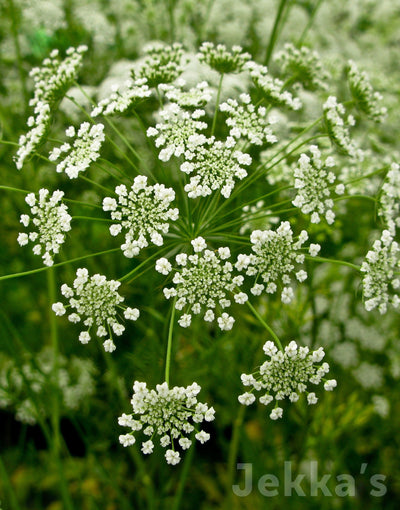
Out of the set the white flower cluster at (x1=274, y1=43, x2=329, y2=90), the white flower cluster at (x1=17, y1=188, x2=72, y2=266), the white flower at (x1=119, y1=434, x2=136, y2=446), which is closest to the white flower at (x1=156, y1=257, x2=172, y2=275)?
the white flower cluster at (x1=17, y1=188, x2=72, y2=266)

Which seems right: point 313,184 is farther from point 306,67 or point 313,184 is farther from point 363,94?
point 306,67

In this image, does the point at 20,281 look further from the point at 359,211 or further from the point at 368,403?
the point at 368,403

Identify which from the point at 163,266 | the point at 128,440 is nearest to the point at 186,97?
the point at 163,266

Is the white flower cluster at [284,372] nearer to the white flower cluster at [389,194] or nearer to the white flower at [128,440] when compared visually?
the white flower at [128,440]

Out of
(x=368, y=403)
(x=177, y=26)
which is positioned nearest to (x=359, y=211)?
(x=368, y=403)

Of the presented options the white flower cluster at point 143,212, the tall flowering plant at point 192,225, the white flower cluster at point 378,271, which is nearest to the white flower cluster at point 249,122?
the tall flowering plant at point 192,225

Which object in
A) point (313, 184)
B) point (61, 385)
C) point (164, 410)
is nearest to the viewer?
point (164, 410)
